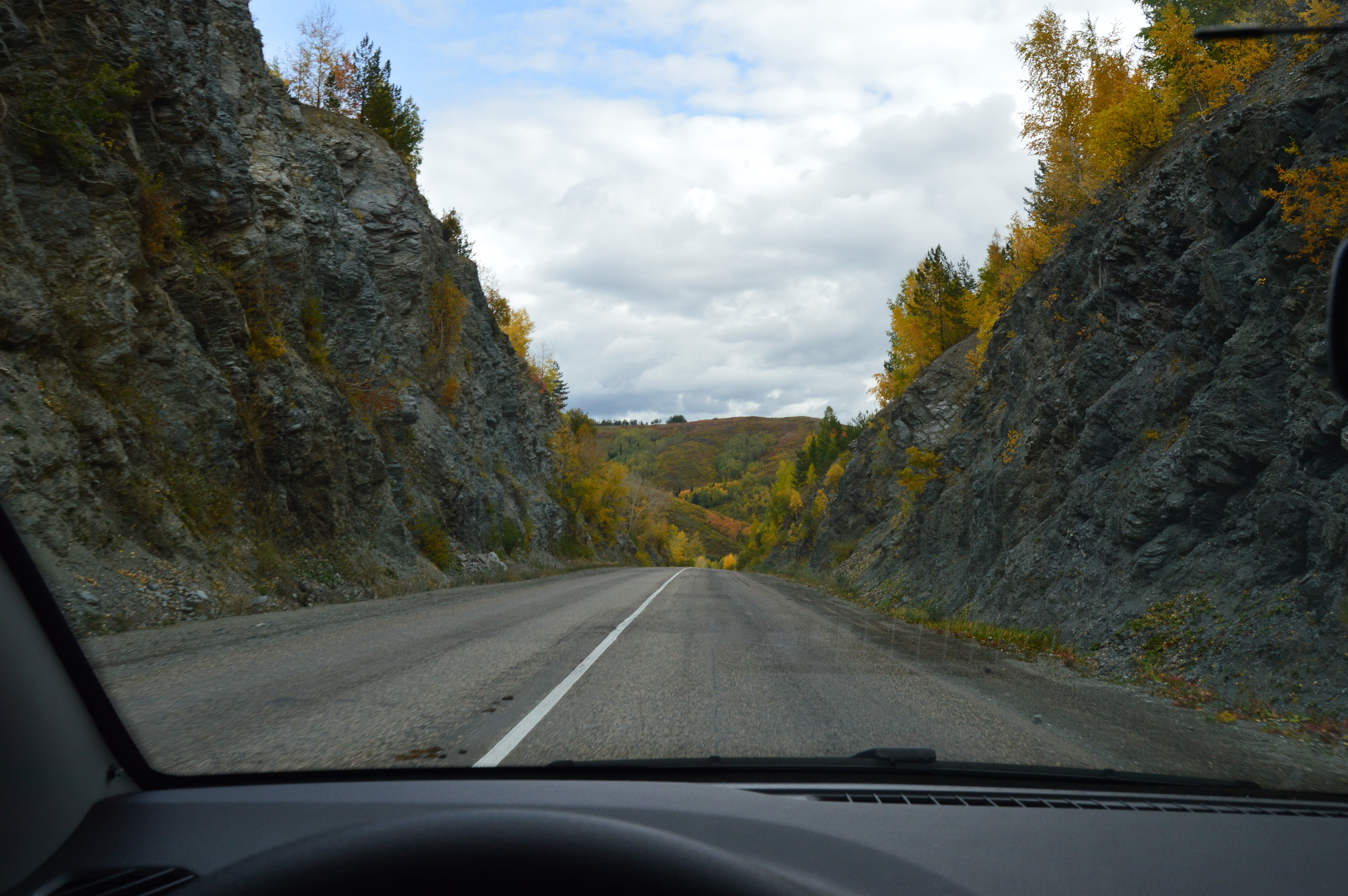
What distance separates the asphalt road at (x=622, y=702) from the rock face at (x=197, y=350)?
8.93 feet

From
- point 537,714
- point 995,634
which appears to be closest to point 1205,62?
point 995,634

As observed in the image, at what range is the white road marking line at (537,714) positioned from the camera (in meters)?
4.37

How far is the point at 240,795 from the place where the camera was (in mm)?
2613

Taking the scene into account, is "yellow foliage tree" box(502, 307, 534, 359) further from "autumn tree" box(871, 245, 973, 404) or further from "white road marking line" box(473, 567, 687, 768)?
"white road marking line" box(473, 567, 687, 768)

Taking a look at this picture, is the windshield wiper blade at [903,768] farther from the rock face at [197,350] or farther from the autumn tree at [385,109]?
the autumn tree at [385,109]

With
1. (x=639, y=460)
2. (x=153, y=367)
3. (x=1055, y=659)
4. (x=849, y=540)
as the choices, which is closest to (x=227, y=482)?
(x=153, y=367)

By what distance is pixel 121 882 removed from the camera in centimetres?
208

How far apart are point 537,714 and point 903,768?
3.18 meters

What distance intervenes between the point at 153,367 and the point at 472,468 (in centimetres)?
2073

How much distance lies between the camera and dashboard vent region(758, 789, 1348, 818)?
2637 millimetres

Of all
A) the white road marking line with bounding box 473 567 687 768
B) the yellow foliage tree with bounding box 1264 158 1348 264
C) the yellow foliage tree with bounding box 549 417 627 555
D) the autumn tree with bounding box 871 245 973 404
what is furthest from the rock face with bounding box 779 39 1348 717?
the yellow foliage tree with bounding box 549 417 627 555

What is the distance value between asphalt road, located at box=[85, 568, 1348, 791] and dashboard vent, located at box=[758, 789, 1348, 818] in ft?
4.13

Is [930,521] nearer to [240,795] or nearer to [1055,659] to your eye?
[1055,659]

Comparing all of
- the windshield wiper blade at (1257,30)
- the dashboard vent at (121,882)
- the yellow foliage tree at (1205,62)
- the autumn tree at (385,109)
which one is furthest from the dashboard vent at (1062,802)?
the autumn tree at (385,109)
